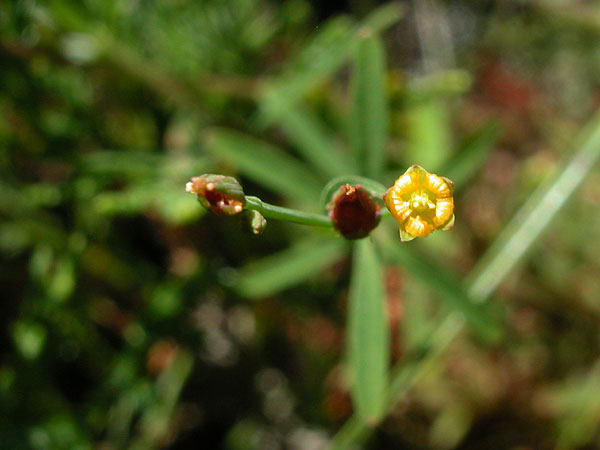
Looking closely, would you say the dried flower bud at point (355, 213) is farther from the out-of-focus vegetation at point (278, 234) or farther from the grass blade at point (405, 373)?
the grass blade at point (405, 373)

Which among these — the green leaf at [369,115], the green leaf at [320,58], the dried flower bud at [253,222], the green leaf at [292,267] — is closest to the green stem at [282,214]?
the dried flower bud at [253,222]

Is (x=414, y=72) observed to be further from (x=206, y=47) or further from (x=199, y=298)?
(x=199, y=298)

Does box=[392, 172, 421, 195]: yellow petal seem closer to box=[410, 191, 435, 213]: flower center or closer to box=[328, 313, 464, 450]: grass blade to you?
box=[410, 191, 435, 213]: flower center

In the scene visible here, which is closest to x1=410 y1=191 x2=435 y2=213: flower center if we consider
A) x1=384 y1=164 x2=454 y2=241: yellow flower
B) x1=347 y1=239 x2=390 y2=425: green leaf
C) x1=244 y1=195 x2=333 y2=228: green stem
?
x1=384 y1=164 x2=454 y2=241: yellow flower

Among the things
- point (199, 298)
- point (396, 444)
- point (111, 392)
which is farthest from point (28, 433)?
point (396, 444)

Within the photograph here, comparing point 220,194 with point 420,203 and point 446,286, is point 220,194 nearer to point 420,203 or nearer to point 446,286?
point 420,203

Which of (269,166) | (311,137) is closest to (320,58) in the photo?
(311,137)
